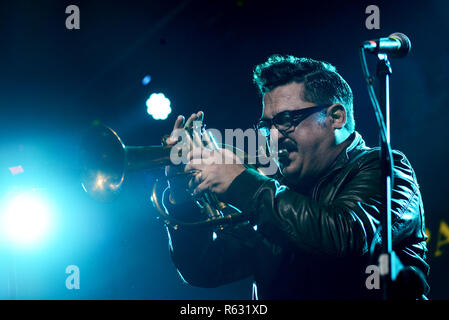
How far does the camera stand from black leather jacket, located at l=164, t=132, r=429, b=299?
1.83 m

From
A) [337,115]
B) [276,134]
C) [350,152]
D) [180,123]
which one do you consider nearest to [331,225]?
[350,152]

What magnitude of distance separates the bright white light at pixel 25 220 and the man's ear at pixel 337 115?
10.9 ft

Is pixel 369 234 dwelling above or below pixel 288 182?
below

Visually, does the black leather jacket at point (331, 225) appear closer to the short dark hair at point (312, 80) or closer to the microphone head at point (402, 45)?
the short dark hair at point (312, 80)

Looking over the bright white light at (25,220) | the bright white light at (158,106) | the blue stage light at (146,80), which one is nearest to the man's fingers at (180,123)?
the bright white light at (158,106)

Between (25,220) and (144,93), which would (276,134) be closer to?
(144,93)

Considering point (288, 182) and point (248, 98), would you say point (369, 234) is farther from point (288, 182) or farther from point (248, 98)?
point (248, 98)

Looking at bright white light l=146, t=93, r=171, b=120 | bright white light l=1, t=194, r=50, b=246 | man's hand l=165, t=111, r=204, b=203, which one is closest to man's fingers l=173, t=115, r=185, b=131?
man's hand l=165, t=111, r=204, b=203

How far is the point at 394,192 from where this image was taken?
1979 mm

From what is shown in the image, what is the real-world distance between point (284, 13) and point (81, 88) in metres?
2.41

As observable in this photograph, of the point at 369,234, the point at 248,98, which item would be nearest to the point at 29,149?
the point at 248,98

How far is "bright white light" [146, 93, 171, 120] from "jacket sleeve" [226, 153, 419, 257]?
2653 mm

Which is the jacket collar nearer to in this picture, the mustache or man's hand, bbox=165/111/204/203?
the mustache

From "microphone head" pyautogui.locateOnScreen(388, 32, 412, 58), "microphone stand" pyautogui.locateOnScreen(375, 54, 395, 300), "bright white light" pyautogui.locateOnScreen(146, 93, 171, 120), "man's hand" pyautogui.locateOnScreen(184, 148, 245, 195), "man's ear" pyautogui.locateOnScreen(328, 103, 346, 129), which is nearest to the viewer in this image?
"microphone stand" pyautogui.locateOnScreen(375, 54, 395, 300)
